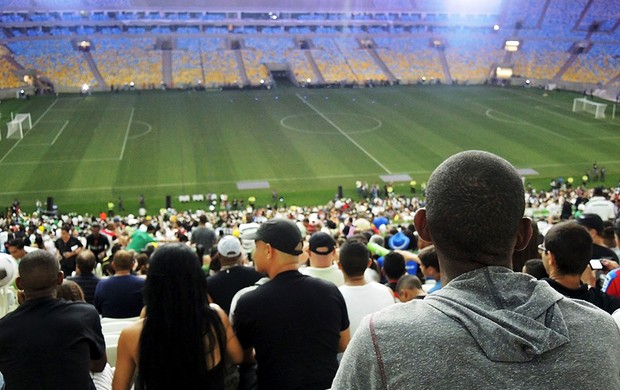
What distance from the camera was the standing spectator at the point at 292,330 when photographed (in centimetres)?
446

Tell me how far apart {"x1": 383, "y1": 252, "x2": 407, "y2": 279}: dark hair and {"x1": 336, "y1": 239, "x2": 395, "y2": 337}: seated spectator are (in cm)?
154

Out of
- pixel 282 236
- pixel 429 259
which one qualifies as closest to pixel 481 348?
pixel 282 236

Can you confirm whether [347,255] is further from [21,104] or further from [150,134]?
[21,104]

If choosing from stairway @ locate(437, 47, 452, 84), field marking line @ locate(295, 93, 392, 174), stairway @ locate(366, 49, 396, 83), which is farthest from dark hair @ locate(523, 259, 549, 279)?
stairway @ locate(437, 47, 452, 84)

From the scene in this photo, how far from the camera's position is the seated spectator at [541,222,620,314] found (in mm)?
5062

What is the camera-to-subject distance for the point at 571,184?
33469mm

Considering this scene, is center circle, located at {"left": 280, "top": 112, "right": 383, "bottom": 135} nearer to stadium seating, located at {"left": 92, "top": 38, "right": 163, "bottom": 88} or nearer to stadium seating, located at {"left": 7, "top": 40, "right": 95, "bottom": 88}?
stadium seating, located at {"left": 92, "top": 38, "right": 163, "bottom": 88}

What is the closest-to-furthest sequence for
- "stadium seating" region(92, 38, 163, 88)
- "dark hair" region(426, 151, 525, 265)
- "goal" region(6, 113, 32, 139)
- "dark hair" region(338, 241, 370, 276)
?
"dark hair" region(426, 151, 525, 265), "dark hair" region(338, 241, 370, 276), "goal" region(6, 113, 32, 139), "stadium seating" region(92, 38, 163, 88)

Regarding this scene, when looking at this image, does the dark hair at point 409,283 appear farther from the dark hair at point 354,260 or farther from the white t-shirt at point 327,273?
the white t-shirt at point 327,273

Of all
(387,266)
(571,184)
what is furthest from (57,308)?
(571,184)

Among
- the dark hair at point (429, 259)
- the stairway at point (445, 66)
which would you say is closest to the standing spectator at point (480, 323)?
the dark hair at point (429, 259)

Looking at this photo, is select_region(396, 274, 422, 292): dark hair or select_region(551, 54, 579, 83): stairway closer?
select_region(396, 274, 422, 292): dark hair

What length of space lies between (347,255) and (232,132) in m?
39.5

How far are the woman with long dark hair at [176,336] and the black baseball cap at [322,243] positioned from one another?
8.74 feet
